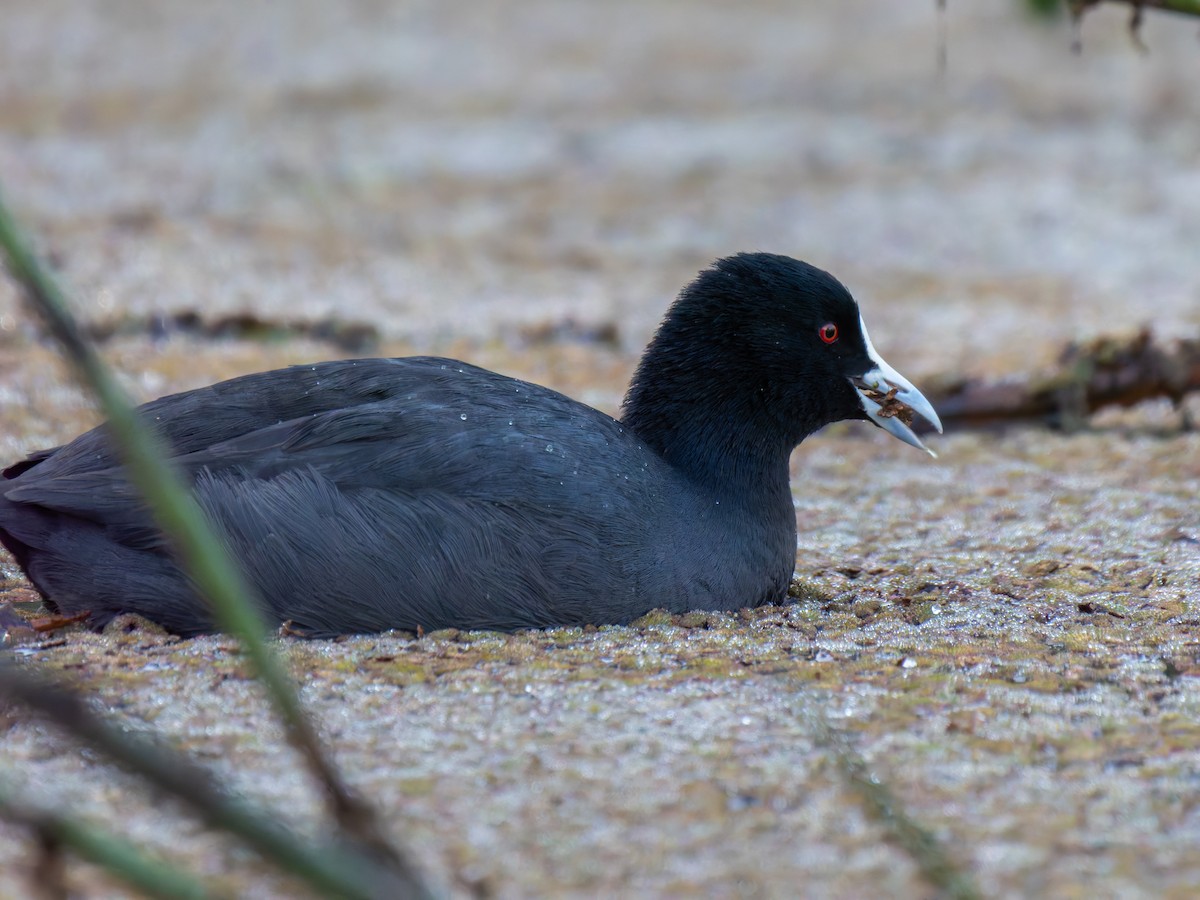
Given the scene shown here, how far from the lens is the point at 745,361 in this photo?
12.7 ft

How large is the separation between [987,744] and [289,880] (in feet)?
4.15

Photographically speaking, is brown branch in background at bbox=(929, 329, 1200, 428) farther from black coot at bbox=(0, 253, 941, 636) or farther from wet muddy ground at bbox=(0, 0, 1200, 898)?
black coot at bbox=(0, 253, 941, 636)

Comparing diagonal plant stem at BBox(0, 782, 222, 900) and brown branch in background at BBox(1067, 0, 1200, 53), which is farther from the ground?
brown branch in background at BBox(1067, 0, 1200, 53)

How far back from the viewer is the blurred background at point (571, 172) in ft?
22.3

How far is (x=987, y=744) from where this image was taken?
8.77 feet

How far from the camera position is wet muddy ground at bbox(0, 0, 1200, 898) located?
242cm

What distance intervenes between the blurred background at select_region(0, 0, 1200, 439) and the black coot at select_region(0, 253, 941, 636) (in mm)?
2165

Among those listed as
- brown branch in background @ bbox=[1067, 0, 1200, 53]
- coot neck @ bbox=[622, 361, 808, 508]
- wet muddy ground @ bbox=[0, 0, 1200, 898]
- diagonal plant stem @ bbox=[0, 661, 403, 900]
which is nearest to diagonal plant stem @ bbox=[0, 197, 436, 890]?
diagonal plant stem @ bbox=[0, 661, 403, 900]

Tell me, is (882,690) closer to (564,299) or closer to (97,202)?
(564,299)

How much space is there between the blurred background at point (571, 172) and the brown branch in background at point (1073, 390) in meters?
0.41

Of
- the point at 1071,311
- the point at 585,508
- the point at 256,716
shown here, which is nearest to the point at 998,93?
the point at 1071,311

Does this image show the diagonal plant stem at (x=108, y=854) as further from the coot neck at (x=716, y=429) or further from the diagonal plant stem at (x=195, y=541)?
the coot neck at (x=716, y=429)

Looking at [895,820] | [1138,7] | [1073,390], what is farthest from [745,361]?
[1073,390]

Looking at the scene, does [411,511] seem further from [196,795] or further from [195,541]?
[196,795]
